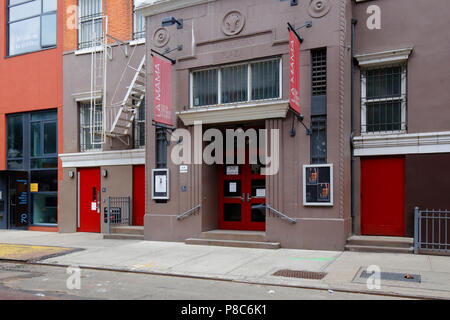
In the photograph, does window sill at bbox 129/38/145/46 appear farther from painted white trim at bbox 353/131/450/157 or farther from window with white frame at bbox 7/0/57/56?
painted white trim at bbox 353/131/450/157

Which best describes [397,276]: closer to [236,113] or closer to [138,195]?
[236,113]

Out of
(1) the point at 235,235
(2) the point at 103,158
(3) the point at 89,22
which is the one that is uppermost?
(3) the point at 89,22

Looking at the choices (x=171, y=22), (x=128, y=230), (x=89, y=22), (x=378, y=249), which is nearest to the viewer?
(x=378, y=249)

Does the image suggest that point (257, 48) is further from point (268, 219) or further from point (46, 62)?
point (46, 62)

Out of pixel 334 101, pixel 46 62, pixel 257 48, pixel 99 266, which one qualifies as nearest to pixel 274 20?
pixel 257 48

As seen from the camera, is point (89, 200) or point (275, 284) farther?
point (89, 200)

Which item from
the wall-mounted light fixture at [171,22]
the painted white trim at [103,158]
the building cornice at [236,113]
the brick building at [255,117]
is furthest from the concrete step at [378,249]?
the wall-mounted light fixture at [171,22]

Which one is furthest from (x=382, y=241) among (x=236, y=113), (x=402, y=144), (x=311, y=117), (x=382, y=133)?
(x=236, y=113)

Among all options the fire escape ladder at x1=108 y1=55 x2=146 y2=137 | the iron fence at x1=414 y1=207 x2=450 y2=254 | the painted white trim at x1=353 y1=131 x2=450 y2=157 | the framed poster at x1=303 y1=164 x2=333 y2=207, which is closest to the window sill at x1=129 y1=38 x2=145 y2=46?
the fire escape ladder at x1=108 y1=55 x2=146 y2=137

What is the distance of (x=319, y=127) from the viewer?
11.7 metres

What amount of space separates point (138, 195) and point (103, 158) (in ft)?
6.62

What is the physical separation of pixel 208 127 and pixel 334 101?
13.2 feet

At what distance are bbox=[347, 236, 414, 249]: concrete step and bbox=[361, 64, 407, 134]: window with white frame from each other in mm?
2982

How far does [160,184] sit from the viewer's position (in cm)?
1373
